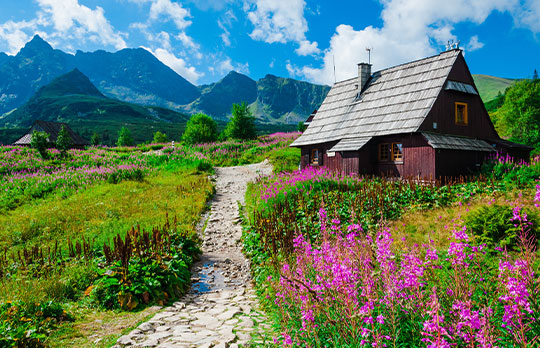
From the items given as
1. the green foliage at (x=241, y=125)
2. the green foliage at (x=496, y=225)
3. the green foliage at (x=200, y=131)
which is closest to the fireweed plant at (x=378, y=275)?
the green foliage at (x=496, y=225)

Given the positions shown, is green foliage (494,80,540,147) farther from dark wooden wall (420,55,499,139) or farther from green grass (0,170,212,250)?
green grass (0,170,212,250)

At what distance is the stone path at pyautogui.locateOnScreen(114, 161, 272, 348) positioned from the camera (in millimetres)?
4805

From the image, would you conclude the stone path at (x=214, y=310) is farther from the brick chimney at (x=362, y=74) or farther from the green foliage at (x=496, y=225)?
the brick chimney at (x=362, y=74)

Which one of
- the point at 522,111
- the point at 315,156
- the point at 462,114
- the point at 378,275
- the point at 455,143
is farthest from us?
the point at 522,111

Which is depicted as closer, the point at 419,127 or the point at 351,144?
the point at 419,127

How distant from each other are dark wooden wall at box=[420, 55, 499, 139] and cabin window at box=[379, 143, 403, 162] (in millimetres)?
1823

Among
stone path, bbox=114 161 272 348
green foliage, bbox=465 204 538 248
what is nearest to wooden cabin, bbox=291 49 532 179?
green foliage, bbox=465 204 538 248

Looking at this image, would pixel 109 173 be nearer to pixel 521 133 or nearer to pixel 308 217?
pixel 308 217

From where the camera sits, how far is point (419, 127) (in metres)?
18.2

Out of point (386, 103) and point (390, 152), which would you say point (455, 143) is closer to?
point (390, 152)

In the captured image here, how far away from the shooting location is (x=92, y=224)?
42.9 ft

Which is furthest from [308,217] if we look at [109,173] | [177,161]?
[177,161]

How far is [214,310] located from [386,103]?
1862 centimetres

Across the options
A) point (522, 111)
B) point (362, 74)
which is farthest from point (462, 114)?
point (522, 111)
